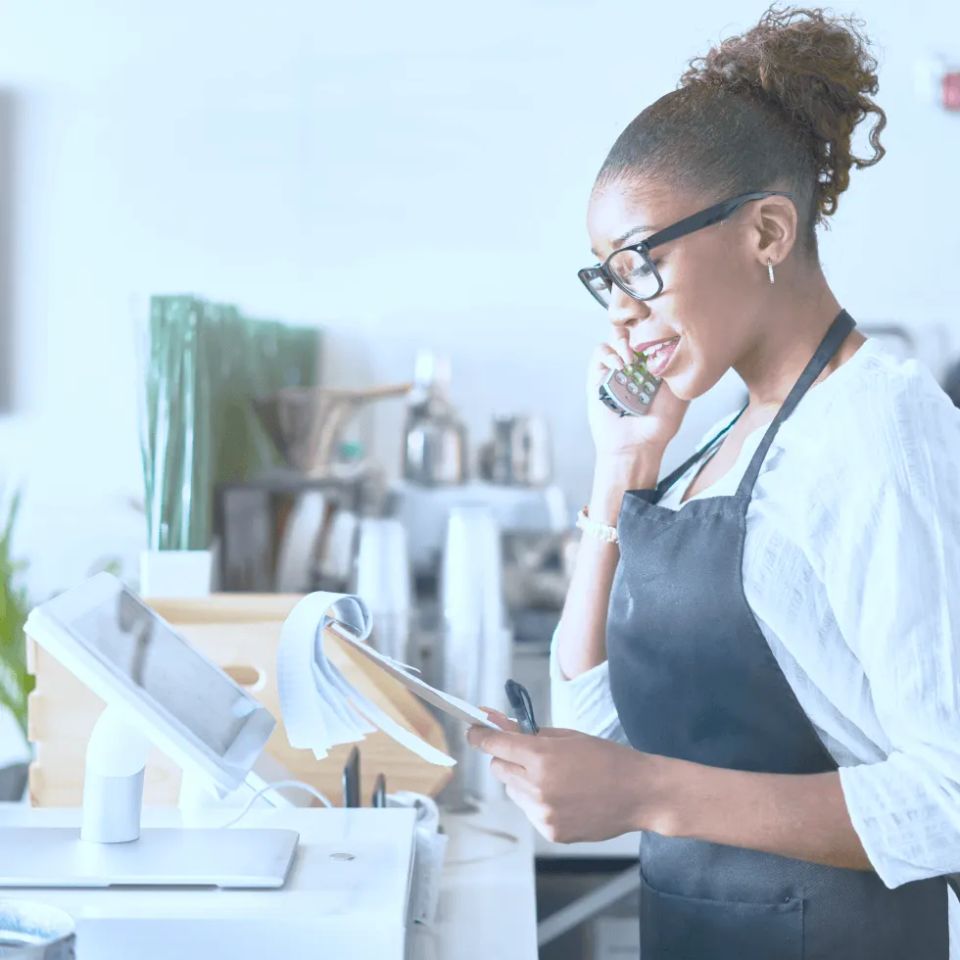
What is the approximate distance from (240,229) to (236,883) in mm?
2682

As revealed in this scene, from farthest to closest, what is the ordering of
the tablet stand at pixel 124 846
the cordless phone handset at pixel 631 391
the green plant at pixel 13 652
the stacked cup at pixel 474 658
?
1. the green plant at pixel 13 652
2. the stacked cup at pixel 474 658
3. the cordless phone handset at pixel 631 391
4. the tablet stand at pixel 124 846

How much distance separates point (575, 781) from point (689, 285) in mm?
470

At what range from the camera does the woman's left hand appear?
3.64 feet

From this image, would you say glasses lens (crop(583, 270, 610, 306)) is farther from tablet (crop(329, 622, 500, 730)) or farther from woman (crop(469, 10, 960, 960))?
tablet (crop(329, 622, 500, 730))

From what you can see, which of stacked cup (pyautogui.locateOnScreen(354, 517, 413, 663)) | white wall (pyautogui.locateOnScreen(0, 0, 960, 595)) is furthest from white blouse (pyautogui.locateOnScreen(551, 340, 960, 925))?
white wall (pyautogui.locateOnScreen(0, 0, 960, 595))

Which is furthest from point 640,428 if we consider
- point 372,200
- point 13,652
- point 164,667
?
point 372,200

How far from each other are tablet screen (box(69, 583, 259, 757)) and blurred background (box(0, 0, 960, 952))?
7.11ft

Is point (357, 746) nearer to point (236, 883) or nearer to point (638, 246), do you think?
point (236, 883)

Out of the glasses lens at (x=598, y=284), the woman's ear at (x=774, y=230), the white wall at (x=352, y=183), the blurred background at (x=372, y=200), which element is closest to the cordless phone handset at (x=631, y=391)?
the glasses lens at (x=598, y=284)

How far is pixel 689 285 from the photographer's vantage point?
1.25 meters

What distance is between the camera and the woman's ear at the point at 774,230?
4.11 feet

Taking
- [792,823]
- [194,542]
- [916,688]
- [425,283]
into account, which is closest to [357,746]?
[194,542]

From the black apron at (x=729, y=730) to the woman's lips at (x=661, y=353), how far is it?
0.39 ft

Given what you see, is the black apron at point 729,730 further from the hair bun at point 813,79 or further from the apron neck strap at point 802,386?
the hair bun at point 813,79
